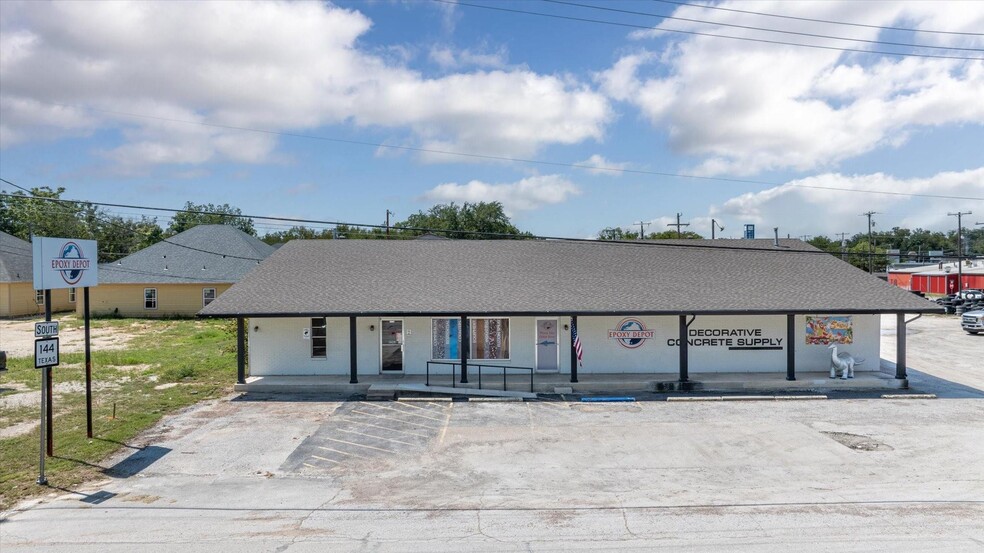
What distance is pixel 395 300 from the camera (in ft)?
62.1

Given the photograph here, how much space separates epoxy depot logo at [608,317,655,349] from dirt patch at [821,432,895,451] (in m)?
6.64

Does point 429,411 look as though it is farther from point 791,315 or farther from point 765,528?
point 791,315

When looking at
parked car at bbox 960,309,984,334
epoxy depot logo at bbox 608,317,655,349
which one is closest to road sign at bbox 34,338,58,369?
epoxy depot logo at bbox 608,317,655,349

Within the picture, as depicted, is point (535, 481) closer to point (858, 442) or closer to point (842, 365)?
point (858, 442)

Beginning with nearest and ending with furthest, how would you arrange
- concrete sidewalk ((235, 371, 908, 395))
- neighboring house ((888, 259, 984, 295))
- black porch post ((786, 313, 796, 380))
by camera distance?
concrete sidewalk ((235, 371, 908, 395)) < black porch post ((786, 313, 796, 380)) < neighboring house ((888, 259, 984, 295))

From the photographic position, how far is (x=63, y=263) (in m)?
12.5

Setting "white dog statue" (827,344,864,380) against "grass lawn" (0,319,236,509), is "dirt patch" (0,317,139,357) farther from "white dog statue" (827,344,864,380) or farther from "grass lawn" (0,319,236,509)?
"white dog statue" (827,344,864,380)

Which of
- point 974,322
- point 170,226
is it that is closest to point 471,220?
point 170,226

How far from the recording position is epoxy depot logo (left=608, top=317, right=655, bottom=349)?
19594 mm

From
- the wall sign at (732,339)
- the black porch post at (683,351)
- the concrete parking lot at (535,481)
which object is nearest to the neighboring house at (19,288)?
the concrete parking lot at (535,481)

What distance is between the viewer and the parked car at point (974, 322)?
3206 cm

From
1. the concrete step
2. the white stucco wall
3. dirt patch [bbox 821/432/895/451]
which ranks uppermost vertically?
the white stucco wall

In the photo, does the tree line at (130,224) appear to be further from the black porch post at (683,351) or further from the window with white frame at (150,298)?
the black porch post at (683,351)

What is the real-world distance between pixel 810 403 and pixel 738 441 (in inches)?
191
